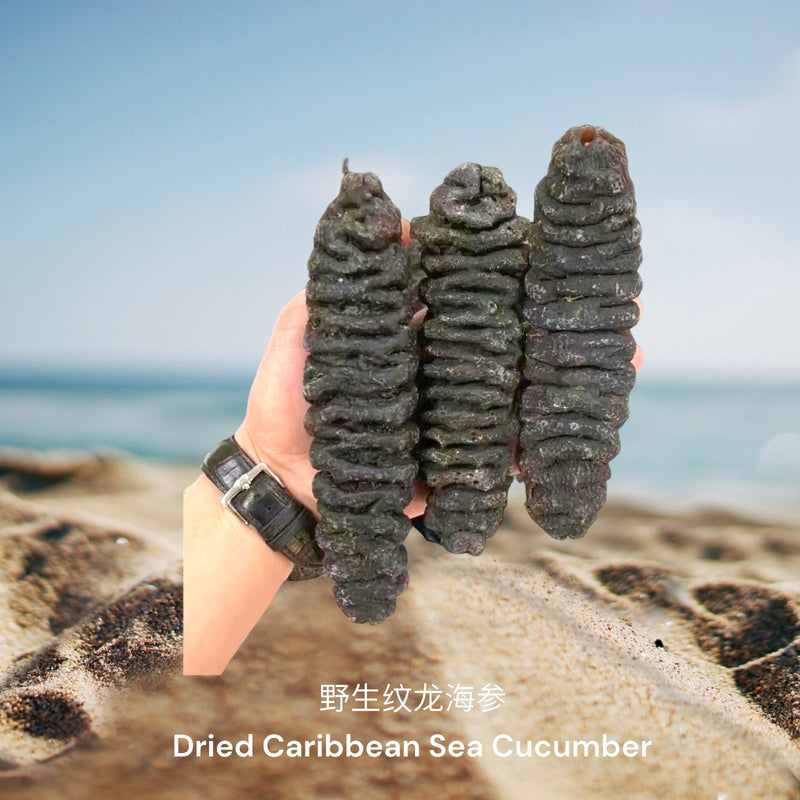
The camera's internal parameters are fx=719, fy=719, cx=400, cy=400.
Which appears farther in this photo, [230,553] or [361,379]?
[230,553]

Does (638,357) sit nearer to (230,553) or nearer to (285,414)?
(285,414)

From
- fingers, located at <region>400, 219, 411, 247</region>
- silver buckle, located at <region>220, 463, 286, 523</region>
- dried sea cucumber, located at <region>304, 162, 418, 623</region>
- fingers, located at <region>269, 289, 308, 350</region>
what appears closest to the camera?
dried sea cucumber, located at <region>304, 162, 418, 623</region>

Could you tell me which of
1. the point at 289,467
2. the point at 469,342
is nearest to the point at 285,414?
the point at 289,467

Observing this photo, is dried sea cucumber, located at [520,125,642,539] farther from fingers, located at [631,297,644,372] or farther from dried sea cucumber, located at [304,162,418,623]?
dried sea cucumber, located at [304,162,418,623]

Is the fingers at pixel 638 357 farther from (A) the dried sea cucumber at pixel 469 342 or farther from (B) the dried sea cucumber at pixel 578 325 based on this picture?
(A) the dried sea cucumber at pixel 469 342

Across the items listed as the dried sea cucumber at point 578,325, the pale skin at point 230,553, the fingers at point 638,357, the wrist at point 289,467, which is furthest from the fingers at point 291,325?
the fingers at point 638,357

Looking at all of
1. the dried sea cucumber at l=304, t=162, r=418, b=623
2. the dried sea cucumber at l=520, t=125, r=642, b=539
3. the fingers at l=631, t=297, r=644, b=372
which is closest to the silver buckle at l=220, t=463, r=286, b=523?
the dried sea cucumber at l=304, t=162, r=418, b=623

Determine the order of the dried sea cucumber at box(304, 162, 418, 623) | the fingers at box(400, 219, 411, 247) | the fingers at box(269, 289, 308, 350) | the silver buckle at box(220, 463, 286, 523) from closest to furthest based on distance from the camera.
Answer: the dried sea cucumber at box(304, 162, 418, 623)
the fingers at box(400, 219, 411, 247)
the fingers at box(269, 289, 308, 350)
the silver buckle at box(220, 463, 286, 523)
